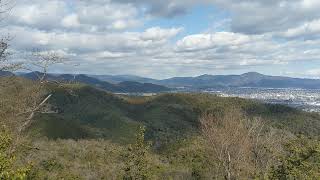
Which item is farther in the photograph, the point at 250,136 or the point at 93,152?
the point at 93,152

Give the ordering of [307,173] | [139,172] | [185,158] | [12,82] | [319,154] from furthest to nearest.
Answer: [185,158]
[139,172]
[319,154]
[307,173]
[12,82]

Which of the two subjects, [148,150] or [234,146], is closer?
[148,150]

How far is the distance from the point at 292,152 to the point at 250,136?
34600 mm

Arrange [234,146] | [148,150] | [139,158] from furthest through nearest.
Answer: [234,146] → [148,150] → [139,158]

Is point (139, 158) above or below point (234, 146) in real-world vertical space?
above

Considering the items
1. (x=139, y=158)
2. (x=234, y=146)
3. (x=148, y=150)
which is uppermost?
(x=139, y=158)

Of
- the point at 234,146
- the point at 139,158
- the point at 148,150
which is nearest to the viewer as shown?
the point at 139,158

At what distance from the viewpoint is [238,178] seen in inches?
2264

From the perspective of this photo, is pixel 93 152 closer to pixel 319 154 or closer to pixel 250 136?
pixel 250 136

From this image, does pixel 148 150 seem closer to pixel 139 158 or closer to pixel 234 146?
pixel 234 146

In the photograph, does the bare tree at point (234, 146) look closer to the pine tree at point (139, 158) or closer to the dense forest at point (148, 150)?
the dense forest at point (148, 150)

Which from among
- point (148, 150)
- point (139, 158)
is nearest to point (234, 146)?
point (148, 150)

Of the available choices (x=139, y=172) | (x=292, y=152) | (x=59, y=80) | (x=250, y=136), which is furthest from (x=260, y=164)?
(x=59, y=80)

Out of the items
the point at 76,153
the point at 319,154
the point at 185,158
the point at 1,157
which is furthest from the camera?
the point at 76,153
